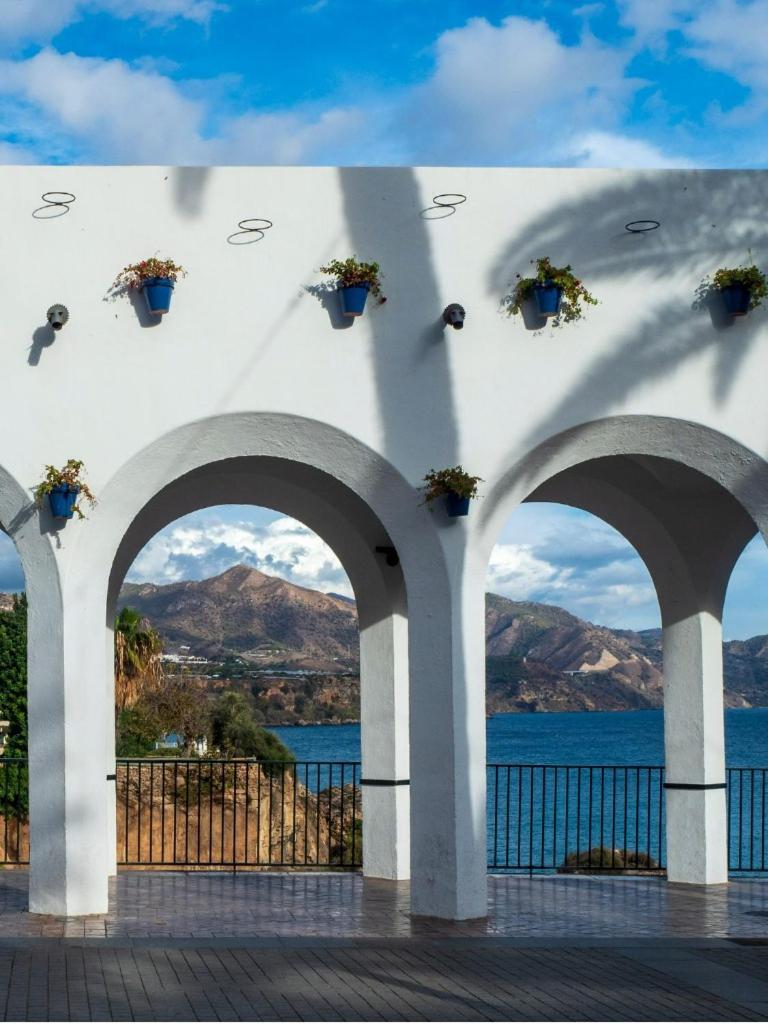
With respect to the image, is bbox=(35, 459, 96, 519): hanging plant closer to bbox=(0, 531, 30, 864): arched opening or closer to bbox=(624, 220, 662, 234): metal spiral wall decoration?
bbox=(624, 220, 662, 234): metal spiral wall decoration

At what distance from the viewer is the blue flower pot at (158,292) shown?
35.7 ft

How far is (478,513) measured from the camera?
36.6ft

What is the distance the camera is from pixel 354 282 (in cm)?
1098

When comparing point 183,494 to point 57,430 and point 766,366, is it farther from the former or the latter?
point 766,366

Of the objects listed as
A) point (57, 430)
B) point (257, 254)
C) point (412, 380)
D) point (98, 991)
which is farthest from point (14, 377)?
point (98, 991)

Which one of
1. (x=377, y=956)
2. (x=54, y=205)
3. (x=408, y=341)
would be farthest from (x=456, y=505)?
(x=54, y=205)

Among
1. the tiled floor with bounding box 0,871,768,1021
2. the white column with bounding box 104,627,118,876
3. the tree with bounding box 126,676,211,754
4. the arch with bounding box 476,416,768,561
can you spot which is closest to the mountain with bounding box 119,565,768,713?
the tree with bounding box 126,676,211,754

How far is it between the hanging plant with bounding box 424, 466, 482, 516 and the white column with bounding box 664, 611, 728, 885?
12.8 ft

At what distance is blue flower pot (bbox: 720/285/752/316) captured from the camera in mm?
11250

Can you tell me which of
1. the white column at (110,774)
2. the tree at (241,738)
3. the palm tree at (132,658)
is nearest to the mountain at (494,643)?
the tree at (241,738)

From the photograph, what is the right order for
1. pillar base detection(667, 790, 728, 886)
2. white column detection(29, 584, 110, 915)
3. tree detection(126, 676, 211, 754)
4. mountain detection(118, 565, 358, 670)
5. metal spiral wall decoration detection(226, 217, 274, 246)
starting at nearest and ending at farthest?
1. white column detection(29, 584, 110, 915)
2. metal spiral wall decoration detection(226, 217, 274, 246)
3. pillar base detection(667, 790, 728, 886)
4. tree detection(126, 676, 211, 754)
5. mountain detection(118, 565, 358, 670)

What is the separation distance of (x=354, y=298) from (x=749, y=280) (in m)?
3.16

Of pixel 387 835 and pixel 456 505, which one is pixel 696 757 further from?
pixel 456 505

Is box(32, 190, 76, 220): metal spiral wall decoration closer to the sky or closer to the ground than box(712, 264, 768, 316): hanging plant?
closer to the sky
